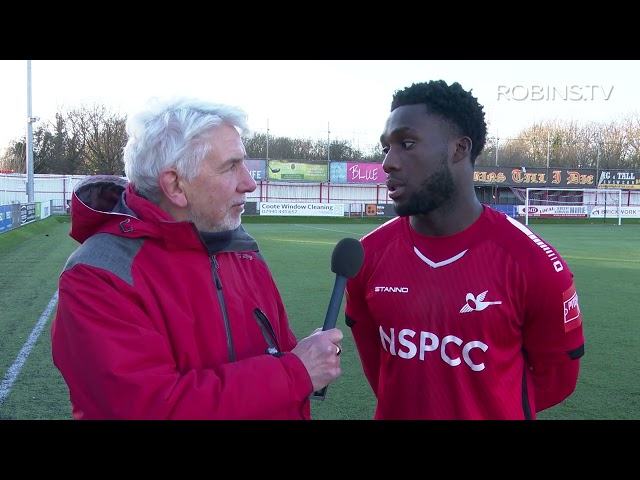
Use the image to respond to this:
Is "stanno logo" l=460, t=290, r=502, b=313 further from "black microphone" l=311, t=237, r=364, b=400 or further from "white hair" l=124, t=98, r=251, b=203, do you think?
"white hair" l=124, t=98, r=251, b=203

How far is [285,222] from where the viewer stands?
1293 inches

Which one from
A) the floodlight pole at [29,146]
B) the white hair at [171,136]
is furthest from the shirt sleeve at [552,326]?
the floodlight pole at [29,146]

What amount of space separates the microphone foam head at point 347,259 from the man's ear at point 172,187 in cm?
50

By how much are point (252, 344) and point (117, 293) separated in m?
0.47

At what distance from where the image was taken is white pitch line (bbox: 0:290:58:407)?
16.2ft

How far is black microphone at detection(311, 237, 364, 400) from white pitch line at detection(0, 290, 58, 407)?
149 inches

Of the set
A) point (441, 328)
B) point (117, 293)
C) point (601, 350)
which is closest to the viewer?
point (117, 293)

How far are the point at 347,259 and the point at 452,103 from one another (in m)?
0.78

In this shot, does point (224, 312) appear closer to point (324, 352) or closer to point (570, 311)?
point (324, 352)

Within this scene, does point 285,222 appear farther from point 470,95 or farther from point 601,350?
point 470,95

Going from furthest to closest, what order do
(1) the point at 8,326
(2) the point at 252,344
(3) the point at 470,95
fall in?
(1) the point at 8,326 → (3) the point at 470,95 → (2) the point at 252,344

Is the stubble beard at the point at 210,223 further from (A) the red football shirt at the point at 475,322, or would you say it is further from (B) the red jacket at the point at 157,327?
(A) the red football shirt at the point at 475,322
